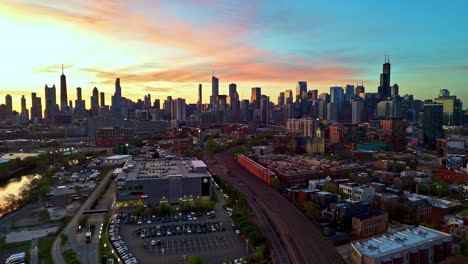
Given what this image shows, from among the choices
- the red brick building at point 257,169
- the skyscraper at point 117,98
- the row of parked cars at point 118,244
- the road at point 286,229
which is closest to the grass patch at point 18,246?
the row of parked cars at point 118,244

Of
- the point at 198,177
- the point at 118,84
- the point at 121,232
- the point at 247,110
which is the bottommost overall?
the point at 121,232

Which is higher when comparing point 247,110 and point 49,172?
point 247,110

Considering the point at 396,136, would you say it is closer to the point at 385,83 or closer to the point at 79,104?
the point at 385,83

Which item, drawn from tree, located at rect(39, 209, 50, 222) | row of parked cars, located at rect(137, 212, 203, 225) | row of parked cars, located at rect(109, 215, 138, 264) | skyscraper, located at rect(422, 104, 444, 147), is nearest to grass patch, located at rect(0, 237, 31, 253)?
tree, located at rect(39, 209, 50, 222)

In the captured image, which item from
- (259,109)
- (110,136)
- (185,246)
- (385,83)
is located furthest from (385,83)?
(185,246)

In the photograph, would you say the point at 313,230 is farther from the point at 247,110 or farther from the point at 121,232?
the point at 247,110

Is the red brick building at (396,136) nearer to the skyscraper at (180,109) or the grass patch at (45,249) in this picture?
the grass patch at (45,249)

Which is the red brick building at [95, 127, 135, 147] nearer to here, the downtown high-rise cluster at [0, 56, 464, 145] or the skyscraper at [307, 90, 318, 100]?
the downtown high-rise cluster at [0, 56, 464, 145]

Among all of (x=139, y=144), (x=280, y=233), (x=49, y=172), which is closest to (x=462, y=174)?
(x=280, y=233)
